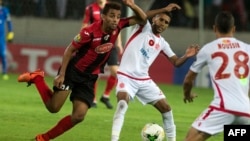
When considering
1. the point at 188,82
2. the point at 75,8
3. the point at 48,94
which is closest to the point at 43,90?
the point at 48,94

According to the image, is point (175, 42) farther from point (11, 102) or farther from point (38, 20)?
point (11, 102)

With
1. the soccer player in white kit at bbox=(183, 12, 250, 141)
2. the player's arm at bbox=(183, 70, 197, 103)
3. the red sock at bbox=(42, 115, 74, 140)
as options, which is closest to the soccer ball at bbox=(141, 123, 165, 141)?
the red sock at bbox=(42, 115, 74, 140)

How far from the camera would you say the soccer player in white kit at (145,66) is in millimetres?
11461

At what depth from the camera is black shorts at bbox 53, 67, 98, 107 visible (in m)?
11.1

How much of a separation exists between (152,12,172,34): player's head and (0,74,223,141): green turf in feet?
5.47

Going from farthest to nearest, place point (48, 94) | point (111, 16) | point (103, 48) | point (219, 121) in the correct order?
point (48, 94)
point (103, 48)
point (111, 16)
point (219, 121)

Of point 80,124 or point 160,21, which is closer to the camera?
point 160,21

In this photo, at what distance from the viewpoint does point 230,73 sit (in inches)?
349

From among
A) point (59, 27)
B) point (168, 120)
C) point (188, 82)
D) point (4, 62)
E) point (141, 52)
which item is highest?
point (59, 27)

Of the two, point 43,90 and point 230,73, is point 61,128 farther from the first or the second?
point 230,73

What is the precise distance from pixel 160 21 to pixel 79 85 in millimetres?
1396

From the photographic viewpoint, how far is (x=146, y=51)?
11.7m

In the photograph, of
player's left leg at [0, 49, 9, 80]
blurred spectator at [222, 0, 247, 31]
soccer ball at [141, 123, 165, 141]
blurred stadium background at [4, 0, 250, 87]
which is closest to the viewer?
soccer ball at [141, 123, 165, 141]

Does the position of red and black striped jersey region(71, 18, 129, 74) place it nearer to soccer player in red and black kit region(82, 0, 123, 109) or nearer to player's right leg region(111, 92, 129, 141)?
player's right leg region(111, 92, 129, 141)
